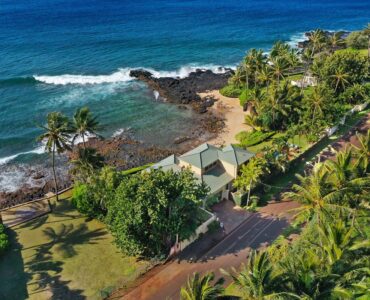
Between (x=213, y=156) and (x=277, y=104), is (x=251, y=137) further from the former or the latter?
(x=213, y=156)

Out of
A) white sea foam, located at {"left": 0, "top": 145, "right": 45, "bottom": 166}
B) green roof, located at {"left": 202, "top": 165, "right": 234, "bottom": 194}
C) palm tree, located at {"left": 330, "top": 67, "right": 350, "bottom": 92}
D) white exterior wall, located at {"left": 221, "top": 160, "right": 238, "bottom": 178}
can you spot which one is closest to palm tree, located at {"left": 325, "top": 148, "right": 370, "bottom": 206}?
white exterior wall, located at {"left": 221, "top": 160, "right": 238, "bottom": 178}

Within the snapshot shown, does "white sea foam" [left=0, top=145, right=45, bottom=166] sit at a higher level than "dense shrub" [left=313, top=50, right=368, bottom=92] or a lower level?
lower

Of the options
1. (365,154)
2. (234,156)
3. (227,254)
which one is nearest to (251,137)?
(234,156)

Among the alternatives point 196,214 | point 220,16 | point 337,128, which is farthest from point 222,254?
point 220,16

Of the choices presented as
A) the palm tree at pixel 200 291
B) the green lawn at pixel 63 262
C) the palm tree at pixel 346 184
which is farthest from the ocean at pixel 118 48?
the palm tree at pixel 200 291

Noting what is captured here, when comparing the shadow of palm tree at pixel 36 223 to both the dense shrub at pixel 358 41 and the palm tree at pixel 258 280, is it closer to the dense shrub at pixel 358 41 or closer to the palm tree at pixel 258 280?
the palm tree at pixel 258 280

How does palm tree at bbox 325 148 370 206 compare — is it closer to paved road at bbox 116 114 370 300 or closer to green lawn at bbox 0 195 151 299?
paved road at bbox 116 114 370 300
